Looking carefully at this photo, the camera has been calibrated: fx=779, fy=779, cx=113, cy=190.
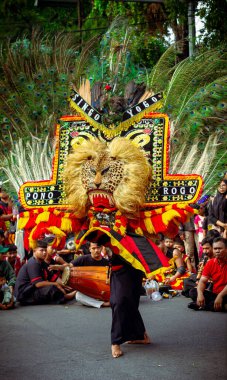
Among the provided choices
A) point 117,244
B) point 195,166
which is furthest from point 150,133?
point 117,244

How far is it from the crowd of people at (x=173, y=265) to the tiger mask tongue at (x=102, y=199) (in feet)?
4.55

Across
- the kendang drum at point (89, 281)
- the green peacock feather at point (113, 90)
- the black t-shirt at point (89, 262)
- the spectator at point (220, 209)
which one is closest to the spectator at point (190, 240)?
the spectator at point (220, 209)

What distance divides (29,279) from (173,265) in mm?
2746

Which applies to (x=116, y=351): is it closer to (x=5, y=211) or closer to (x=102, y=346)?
(x=102, y=346)

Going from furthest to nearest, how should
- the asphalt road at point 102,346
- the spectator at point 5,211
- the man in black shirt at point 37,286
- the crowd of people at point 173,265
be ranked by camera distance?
1. the spectator at point 5,211
2. the man in black shirt at point 37,286
3. the crowd of people at point 173,265
4. the asphalt road at point 102,346

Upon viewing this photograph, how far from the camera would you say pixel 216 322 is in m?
8.91

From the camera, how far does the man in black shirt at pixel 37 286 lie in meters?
10.9

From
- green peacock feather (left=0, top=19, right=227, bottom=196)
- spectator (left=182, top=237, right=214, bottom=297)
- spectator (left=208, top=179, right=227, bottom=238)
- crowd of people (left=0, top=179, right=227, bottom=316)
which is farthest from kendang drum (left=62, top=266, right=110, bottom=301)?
spectator (left=208, top=179, right=227, bottom=238)

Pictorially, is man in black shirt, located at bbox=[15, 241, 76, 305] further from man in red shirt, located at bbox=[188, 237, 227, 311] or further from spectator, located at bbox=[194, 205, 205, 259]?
spectator, located at bbox=[194, 205, 205, 259]

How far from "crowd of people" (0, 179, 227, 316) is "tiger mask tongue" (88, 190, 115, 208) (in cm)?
139

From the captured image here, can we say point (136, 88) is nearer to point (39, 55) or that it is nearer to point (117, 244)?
point (117, 244)

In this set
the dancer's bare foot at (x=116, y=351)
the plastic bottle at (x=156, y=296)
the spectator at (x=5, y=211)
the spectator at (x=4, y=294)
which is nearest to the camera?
the dancer's bare foot at (x=116, y=351)

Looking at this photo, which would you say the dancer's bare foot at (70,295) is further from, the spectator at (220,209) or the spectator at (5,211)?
the spectator at (220,209)

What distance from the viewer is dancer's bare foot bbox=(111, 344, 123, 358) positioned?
285 inches
